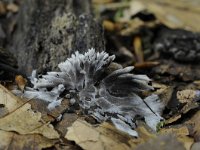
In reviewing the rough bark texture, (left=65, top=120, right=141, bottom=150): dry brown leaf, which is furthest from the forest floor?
the rough bark texture

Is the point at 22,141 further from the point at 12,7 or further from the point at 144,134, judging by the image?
the point at 12,7

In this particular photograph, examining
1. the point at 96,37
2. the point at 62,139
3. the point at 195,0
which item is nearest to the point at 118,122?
the point at 62,139

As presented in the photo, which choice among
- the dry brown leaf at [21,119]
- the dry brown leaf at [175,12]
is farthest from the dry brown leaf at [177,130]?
the dry brown leaf at [175,12]

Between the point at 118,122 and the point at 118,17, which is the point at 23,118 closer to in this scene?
the point at 118,122

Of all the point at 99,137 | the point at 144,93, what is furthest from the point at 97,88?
the point at 99,137

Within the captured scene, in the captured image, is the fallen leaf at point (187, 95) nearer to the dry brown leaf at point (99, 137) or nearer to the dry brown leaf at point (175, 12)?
the dry brown leaf at point (99, 137)

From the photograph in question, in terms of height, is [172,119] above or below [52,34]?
below
